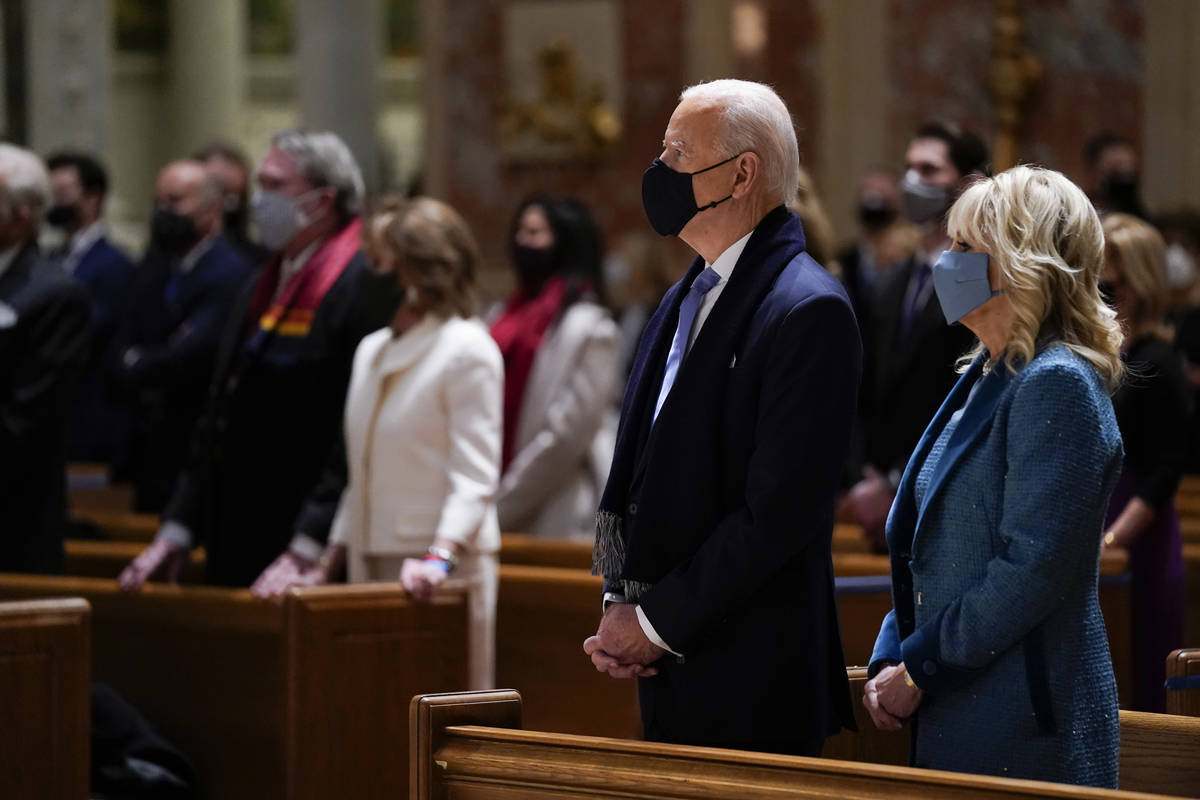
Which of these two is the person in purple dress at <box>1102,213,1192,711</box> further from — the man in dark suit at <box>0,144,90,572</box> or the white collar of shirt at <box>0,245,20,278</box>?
the white collar of shirt at <box>0,245,20,278</box>

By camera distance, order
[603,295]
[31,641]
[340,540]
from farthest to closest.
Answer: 1. [603,295]
2. [340,540]
3. [31,641]

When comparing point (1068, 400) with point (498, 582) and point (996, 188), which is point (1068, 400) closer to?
point (996, 188)

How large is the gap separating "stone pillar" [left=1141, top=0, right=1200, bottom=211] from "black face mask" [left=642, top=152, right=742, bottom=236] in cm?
725

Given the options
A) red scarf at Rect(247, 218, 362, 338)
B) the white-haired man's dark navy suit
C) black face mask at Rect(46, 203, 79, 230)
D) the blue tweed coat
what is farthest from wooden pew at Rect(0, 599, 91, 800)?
black face mask at Rect(46, 203, 79, 230)

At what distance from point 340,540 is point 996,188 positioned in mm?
2327

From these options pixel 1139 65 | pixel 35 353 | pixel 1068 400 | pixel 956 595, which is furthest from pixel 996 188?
pixel 1139 65

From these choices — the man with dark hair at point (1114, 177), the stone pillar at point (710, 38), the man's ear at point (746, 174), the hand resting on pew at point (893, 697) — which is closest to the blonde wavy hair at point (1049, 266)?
the man's ear at point (746, 174)

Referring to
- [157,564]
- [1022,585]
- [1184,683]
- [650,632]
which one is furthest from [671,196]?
[157,564]

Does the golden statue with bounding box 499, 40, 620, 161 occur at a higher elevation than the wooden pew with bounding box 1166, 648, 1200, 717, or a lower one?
higher

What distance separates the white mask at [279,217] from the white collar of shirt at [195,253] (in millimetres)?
1307

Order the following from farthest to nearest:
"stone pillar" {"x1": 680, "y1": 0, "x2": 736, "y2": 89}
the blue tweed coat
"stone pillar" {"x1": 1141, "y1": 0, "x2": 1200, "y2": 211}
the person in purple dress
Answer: "stone pillar" {"x1": 680, "y1": 0, "x2": 736, "y2": 89} < "stone pillar" {"x1": 1141, "y1": 0, "x2": 1200, "y2": 211} < the person in purple dress < the blue tweed coat

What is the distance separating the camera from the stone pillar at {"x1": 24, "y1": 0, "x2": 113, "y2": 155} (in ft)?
44.8

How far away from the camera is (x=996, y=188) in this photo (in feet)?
9.25

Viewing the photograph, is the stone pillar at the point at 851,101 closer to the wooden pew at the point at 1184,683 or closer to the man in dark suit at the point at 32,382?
the man in dark suit at the point at 32,382
